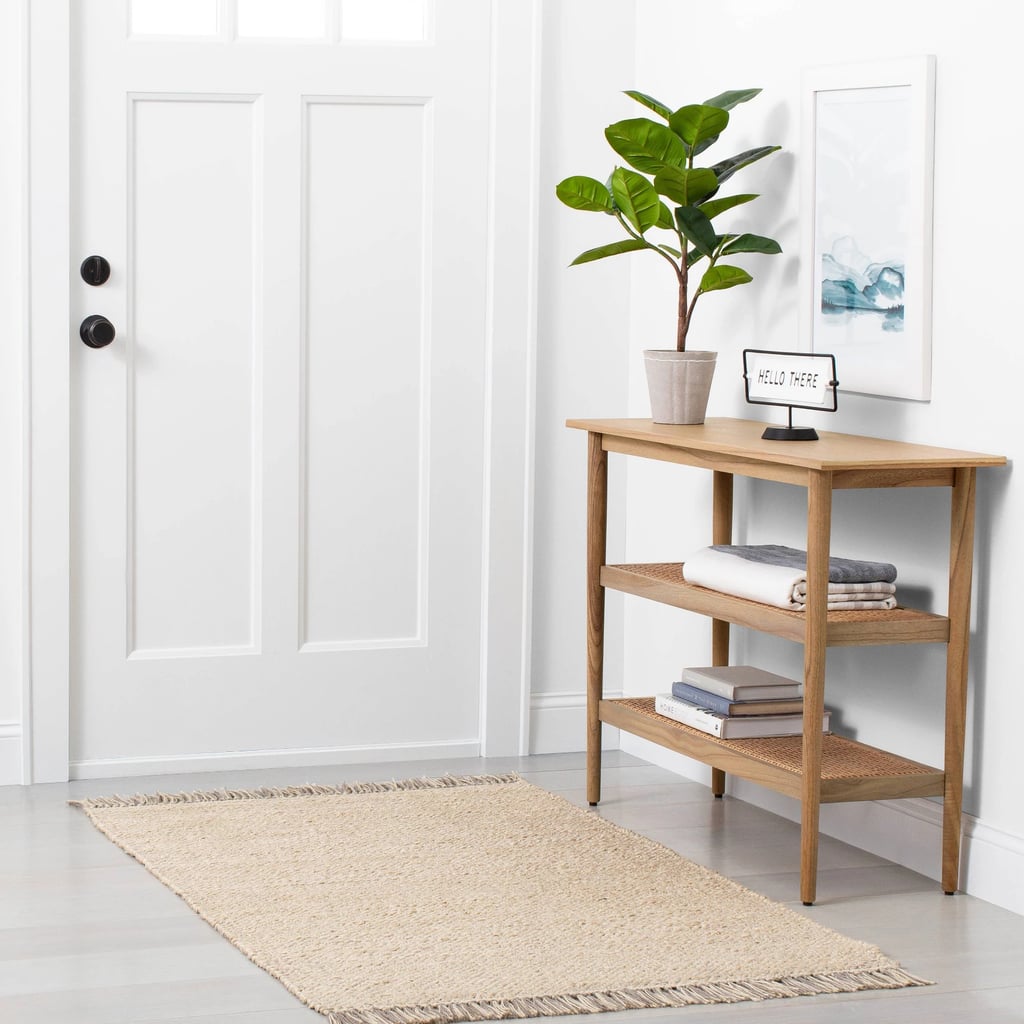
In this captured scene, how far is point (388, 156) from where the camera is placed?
Answer: 365 cm

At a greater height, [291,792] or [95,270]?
[95,270]

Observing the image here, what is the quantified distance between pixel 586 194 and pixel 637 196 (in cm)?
12

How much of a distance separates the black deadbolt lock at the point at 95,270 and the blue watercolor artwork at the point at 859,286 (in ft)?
4.89

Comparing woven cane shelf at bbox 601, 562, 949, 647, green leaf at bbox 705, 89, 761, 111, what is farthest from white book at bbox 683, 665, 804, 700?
green leaf at bbox 705, 89, 761, 111

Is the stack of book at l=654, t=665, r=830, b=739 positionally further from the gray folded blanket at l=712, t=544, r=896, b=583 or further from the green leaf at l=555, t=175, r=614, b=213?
the green leaf at l=555, t=175, r=614, b=213

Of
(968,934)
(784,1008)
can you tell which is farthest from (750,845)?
(784,1008)

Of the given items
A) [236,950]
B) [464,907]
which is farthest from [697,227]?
[236,950]

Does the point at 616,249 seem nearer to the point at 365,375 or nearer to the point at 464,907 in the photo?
the point at 365,375

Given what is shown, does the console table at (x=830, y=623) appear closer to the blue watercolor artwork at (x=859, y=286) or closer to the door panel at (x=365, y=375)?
the blue watercolor artwork at (x=859, y=286)

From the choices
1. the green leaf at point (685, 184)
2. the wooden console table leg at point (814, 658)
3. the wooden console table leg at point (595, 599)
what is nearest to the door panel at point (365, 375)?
the wooden console table leg at point (595, 599)

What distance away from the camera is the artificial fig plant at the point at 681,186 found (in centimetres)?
305

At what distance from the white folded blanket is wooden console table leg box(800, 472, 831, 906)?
7cm

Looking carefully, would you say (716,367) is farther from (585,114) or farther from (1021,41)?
(1021,41)

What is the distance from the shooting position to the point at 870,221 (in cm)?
295
